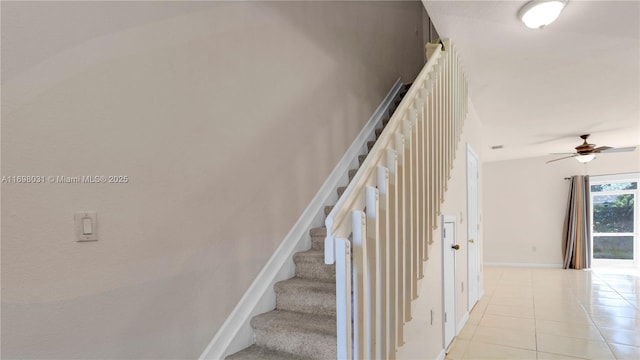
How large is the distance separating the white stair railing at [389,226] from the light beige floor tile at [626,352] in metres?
2.19

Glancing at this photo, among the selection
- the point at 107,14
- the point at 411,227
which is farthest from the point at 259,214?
the point at 107,14

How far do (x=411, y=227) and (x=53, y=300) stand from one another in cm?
169

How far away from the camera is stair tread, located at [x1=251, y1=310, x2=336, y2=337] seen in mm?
1913

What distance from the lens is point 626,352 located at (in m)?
2.92

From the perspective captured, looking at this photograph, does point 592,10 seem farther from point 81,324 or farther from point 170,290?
point 81,324

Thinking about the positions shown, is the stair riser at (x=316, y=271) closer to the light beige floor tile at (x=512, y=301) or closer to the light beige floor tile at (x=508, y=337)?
the light beige floor tile at (x=508, y=337)

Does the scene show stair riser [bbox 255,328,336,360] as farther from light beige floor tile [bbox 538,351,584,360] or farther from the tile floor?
light beige floor tile [bbox 538,351,584,360]

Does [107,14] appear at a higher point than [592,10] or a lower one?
lower

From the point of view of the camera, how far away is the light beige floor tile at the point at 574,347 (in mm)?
2895

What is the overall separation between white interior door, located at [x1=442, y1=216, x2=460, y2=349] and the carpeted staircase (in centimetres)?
114

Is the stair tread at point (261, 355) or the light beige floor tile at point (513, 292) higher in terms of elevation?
the stair tread at point (261, 355)

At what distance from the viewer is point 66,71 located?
1.42 m

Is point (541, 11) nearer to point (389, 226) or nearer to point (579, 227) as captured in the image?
point (389, 226)

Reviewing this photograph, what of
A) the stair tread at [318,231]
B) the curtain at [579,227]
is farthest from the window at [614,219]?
the stair tread at [318,231]
